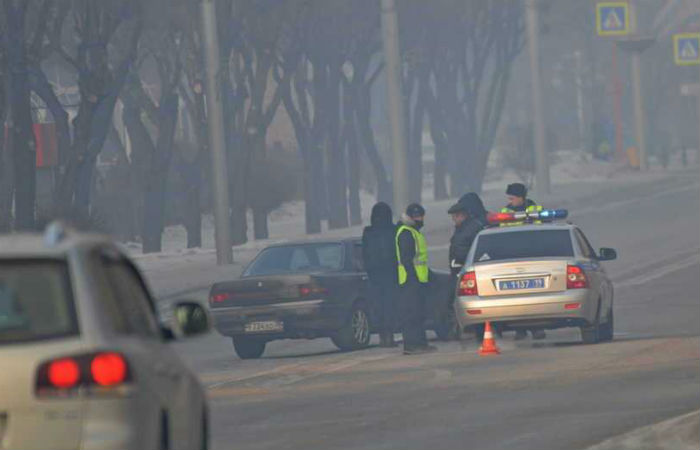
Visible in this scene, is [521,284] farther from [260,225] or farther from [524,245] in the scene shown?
[260,225]

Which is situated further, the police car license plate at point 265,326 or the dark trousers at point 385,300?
the police car license plate at point 265,326

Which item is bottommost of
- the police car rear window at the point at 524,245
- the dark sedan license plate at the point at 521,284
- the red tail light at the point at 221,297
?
the red tail light at the point at 221,297

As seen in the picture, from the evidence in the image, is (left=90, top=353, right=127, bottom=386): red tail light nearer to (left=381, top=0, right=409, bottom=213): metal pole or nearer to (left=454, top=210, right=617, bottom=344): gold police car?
(left=454, top=210, right=617, bottom=344): gold police car

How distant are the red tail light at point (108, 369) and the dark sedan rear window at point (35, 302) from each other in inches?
5.6

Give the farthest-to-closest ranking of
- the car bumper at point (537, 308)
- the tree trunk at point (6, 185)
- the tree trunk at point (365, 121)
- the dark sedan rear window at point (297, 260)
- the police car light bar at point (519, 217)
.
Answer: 1. the tree trunk at point (365, 121)
2. the tree trunk at point (6, 185)
3. the police car light bar at point (519, 217)
4. the dark sedan rear window at point (297, 260)
5. the car bumper at point (537, 308)

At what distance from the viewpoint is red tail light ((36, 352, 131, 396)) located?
6617 mm

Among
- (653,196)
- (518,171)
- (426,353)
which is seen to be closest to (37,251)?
(426,353)

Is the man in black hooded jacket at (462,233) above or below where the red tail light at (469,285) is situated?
above

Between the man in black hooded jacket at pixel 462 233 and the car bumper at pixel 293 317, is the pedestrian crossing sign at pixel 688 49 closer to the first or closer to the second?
the man in black hooded jacket at pixel 462 233

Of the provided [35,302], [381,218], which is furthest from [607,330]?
[35,302]

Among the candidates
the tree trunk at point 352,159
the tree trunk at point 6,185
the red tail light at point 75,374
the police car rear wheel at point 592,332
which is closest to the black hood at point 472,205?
the police car rear wheel at point 592,332

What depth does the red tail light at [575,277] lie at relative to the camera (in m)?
20.3

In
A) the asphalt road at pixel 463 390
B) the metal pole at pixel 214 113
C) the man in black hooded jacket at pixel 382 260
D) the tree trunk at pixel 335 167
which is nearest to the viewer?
the asphalt road at pixel 463 390

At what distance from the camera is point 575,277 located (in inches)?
800
